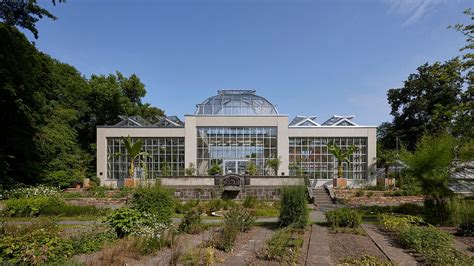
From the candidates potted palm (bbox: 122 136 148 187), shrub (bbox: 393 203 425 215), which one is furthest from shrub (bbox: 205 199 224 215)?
potted palm (bbox: 122 136 148 187)

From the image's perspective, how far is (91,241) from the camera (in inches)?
287

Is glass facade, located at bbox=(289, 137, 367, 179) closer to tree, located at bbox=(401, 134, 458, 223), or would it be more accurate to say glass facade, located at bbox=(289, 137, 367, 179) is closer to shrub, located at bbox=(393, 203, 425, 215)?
shrub, located at bbox=(393, 203, 425, 215)

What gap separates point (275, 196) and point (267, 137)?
8.43 meters

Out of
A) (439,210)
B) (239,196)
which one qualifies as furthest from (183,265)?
(239,196)

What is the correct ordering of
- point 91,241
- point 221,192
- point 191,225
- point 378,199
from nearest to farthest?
point 91,241 → point 191,225 → point 378,199 → point 221,192

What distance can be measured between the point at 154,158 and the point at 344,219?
2144cm

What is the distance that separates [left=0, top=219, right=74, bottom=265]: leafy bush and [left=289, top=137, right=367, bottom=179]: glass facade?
23.2 meters

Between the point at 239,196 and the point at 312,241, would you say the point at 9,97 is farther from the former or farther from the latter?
the point at 312,241

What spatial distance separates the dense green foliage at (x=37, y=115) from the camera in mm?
18391

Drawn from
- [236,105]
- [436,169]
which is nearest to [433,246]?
[436,169]

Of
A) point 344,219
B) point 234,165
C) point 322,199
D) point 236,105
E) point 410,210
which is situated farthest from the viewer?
point 236,105

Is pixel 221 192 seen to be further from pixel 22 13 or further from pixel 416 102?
pixel 416 102

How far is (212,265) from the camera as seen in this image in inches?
237

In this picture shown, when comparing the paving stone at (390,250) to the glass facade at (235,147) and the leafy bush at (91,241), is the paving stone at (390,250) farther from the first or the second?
the glass facade at (235,147)
